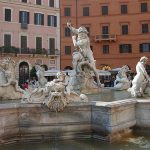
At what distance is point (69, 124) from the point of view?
673 centimetres

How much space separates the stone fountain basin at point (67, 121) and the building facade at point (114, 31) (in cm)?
3049

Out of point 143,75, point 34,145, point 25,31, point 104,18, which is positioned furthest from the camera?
point 104,18

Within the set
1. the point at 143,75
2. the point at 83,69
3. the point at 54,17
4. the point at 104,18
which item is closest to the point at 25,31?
the point at 54,17

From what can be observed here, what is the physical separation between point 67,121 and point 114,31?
31893mm

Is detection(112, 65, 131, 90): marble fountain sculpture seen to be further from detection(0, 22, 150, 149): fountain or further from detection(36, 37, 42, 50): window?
detection(36, 37, 42, 50): window

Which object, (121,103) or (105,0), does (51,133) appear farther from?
(105,0)

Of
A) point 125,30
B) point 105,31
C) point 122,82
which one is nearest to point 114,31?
point 105,31

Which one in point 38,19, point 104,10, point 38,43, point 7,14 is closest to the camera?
point 7,14

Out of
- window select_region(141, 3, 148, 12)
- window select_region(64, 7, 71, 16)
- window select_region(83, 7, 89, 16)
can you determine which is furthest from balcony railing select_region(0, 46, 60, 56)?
window select_region(141, 3, 148, 12)

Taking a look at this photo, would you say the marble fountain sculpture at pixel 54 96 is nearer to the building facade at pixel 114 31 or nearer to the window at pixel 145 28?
the building facade at pixel 114 31

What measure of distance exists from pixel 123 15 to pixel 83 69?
93.2ft

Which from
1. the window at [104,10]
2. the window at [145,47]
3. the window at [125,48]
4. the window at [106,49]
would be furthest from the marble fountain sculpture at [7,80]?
the window at [104,10]

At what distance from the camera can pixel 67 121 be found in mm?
6723

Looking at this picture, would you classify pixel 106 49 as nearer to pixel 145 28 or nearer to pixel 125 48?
pixel 125 48
